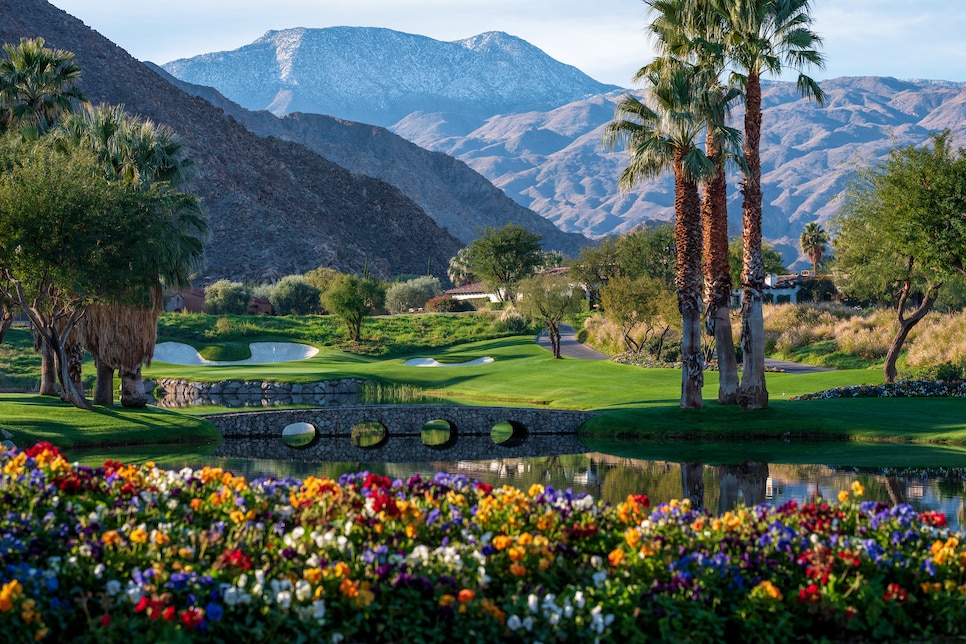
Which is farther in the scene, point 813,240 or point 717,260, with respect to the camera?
point 813,240

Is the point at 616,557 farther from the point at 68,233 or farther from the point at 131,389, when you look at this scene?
the point at 131,389

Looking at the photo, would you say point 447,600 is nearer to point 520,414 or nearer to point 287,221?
point 520,414

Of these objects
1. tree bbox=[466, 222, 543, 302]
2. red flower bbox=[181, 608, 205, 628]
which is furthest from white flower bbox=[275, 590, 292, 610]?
tree bbox=[466, 222, 543, 302]

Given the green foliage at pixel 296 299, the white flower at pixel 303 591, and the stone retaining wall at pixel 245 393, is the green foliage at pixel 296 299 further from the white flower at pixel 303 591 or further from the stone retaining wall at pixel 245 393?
the white flower at pixel 303 591

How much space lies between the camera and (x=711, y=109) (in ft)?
102

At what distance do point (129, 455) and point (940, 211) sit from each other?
2907 centimetres

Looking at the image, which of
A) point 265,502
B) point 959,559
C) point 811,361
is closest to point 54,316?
point 265,502

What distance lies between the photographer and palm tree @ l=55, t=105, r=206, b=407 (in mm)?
35281

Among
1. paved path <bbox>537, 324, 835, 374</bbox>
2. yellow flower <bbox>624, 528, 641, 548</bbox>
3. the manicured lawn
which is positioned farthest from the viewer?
paved path <bbox>537, 324, 835, 374</bbox>

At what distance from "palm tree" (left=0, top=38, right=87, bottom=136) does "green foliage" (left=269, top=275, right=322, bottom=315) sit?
6344 cm

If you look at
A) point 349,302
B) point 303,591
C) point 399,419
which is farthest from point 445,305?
point 303,591

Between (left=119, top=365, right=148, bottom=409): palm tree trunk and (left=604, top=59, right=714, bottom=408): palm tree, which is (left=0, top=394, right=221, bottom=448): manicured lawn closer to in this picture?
(left=119, top=365, right=148, bottom=409): palm tree trunk

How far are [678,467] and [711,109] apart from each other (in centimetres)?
1155

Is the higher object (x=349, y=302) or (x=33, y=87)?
(x=33, y=87)
